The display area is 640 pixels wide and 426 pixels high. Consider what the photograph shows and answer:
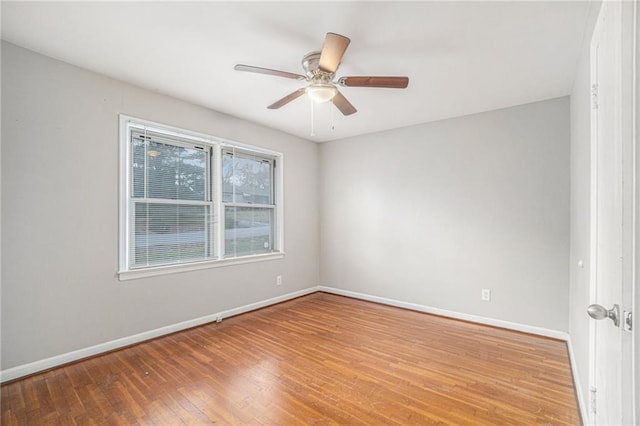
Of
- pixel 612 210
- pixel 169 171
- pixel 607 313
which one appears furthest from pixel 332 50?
pixel 169 171

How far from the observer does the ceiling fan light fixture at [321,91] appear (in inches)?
86.7

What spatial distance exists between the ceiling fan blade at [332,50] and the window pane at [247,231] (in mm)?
2356

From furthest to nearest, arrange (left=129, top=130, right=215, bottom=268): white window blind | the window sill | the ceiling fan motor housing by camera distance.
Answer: (left=129, top=130, right=215, bottom=268): white window blind → the window sill → the ceiling fan motor housing

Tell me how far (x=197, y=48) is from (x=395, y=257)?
3371 millimetres

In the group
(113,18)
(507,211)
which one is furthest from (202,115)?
(507,211)

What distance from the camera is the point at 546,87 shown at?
2.80 meters

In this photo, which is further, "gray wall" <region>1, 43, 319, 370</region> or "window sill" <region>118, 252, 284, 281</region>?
"window sill" <region>118, 252, 284, 281</region>

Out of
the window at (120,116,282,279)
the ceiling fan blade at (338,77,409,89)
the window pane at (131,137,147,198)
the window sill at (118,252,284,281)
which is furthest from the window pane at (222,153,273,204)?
the ceiling fan blade at (338,77,409,89)

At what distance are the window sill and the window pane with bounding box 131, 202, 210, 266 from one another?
0.28 feet

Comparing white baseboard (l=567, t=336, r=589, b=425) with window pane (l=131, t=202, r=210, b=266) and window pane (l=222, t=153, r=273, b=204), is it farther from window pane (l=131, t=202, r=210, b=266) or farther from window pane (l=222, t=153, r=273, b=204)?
window pane (l=222, t=153, r=273, b=204)

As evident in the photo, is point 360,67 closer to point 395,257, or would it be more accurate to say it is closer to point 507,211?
point 507,211

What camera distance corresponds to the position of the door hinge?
2.74 feet

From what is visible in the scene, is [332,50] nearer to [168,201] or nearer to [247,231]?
[168,201]

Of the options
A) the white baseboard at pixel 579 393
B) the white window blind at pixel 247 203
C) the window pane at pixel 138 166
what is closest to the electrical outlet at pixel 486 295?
the white baseboard at pixel 579 393
